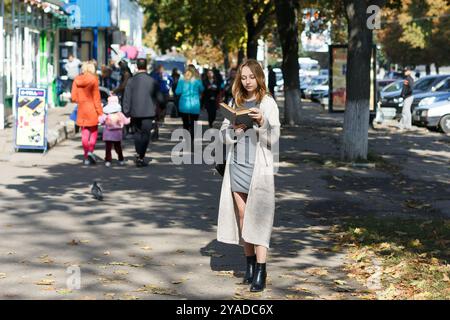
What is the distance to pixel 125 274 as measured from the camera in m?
8.80

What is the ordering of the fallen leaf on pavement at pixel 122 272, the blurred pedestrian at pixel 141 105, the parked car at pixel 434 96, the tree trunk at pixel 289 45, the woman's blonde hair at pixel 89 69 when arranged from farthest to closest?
the parked car at pixel 434 96 < the tree trunk at pixel 289 45 < the woman's blonde hair at pixel 89 69 < the blurred pedestrian at pixel 141 105 < the fallen leaf on pavement at pixel 122 272

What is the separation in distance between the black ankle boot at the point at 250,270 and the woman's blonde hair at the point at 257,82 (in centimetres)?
125

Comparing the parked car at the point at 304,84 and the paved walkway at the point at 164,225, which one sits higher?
the parked car at the point at 304,84

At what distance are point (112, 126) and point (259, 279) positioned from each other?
32.3 ft

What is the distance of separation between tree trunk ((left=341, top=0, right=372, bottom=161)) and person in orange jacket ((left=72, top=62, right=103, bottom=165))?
437 cm

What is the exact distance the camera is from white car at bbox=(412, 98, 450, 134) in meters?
30.3

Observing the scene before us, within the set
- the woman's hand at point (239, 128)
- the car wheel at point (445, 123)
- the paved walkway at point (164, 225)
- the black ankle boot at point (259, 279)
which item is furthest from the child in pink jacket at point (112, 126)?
the car wheel at point (445, 123)

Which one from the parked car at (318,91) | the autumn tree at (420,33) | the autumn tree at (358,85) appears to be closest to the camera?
the autumn tree at (358,85)

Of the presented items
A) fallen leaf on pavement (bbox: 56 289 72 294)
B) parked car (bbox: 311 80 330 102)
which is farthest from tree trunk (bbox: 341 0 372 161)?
parked car (bbox: 311 80 330 102)

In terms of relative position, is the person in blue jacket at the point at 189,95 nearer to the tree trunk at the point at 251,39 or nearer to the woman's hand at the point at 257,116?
the woman's hand at the point at 257,116

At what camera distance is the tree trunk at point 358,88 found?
62.1 ft

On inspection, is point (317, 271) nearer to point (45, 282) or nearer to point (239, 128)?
point (239, 128)

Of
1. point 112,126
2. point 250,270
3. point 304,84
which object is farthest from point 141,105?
point 304,84

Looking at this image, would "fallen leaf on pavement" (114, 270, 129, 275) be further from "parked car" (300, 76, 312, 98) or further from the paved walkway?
"parked car" (300, 76, 312, 98)
